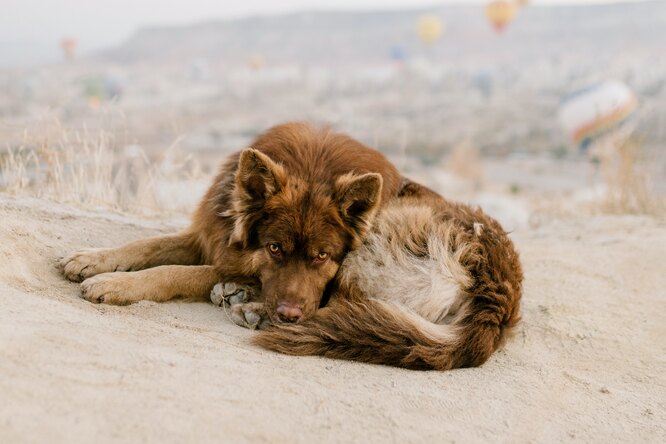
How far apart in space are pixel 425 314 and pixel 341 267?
0.67 meters

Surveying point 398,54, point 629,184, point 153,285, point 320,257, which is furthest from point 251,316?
point 398,54

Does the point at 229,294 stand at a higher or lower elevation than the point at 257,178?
lower

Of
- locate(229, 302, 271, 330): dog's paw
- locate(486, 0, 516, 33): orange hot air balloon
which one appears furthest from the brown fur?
locate(486, 0, 516, 33): orange hot air balloon

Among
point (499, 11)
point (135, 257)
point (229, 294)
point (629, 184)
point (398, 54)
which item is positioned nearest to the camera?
point (229, 294)

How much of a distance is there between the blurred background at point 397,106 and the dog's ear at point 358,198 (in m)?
2.78

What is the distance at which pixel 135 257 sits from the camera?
502cm

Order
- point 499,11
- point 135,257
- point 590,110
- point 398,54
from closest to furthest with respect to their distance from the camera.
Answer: point 135,257 < point 590,110 < point 499,11 < point 398,54

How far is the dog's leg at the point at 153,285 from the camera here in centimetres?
434

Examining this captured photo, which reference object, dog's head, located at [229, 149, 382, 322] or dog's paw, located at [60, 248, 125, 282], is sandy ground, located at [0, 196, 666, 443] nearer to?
dog's paw, located at [60, 248, 125, 282]

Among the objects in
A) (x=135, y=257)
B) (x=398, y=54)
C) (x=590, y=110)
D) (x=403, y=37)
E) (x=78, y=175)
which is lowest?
(x=403, y=37)

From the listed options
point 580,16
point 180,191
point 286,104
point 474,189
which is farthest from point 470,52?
point 180,191

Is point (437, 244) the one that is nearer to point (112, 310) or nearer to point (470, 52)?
point (112, 310)

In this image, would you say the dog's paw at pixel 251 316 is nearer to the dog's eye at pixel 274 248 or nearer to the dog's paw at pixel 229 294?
the dog's paw at pixel 229 294

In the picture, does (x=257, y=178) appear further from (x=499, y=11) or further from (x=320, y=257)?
(x=499, y=11)
